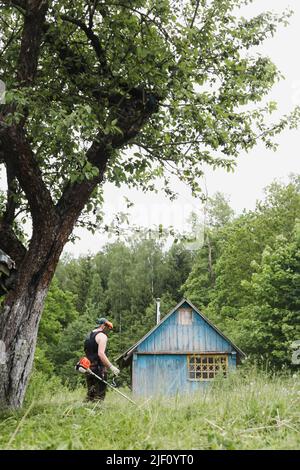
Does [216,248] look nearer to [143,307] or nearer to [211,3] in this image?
[143,307]

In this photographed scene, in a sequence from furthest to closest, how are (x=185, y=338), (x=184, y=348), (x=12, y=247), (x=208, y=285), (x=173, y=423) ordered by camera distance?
(x=208, y=285)
(x=185, y=338)
(x=184, y=348)
(x=12, y=247)
(x=173, y=423)

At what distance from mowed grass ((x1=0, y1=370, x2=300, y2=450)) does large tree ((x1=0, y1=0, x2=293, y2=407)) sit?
2.08m

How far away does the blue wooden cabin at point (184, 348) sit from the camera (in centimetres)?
2822

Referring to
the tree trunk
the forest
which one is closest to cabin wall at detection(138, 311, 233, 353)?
the forest

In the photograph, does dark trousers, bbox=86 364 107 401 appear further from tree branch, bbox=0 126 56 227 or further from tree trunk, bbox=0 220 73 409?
tree branch, bbox=0 126 56 227

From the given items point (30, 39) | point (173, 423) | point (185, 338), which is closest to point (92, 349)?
point (173, 423)

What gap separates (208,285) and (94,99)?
44.7 m

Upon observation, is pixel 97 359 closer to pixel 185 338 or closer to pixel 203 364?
pixel 203 364

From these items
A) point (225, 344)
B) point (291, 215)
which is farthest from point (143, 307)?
point (225, 344)

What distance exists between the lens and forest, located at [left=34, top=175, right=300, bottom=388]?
32.2 m

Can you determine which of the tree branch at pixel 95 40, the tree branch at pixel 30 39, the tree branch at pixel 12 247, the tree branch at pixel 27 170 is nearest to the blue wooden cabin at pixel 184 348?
the tree branch at pixel 12 247

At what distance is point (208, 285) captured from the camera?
5291 cm

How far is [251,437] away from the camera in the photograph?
5113 mm
